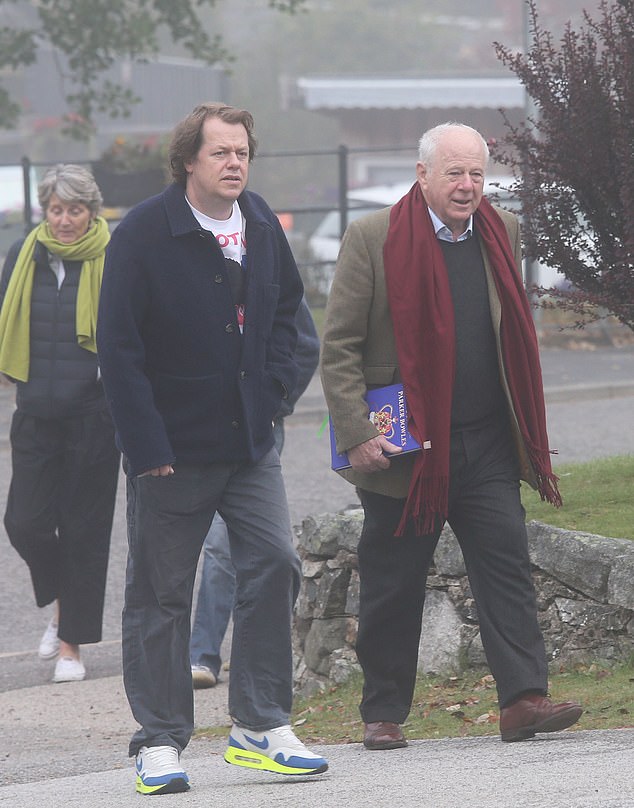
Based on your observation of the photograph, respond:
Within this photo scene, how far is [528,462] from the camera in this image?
4.97 m

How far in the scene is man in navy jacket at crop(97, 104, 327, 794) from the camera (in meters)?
4.57

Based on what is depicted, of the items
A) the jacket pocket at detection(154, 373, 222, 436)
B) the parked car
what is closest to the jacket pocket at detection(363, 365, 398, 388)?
the jacket pocket at detection(154, 373, 222, 436)

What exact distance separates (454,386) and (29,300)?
8.20 ft

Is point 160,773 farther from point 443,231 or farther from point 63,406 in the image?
point 63,406

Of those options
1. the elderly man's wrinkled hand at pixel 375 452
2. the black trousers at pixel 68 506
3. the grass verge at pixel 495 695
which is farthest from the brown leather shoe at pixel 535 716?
the black trousers at pixel 68 506

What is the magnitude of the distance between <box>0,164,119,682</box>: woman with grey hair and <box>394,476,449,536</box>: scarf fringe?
7.30 ft

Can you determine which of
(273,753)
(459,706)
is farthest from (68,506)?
(273,753)

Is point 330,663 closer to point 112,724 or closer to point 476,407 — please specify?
point 112,724

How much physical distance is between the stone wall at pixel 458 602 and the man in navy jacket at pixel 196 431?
135 centimetres

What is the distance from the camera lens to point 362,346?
497cm

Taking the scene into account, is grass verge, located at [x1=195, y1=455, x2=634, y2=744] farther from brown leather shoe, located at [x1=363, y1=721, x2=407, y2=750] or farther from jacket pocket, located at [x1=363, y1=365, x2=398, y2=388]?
jacket pocket, located at [x1=363, y1=365, x2=398, y2=388]

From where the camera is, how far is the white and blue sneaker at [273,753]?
15.0 ft

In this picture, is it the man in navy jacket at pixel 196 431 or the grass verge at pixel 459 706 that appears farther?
the grass verge at pixel 459 706

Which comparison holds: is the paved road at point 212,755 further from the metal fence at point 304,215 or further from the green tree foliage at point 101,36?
the green tree foliage at point 101,36
